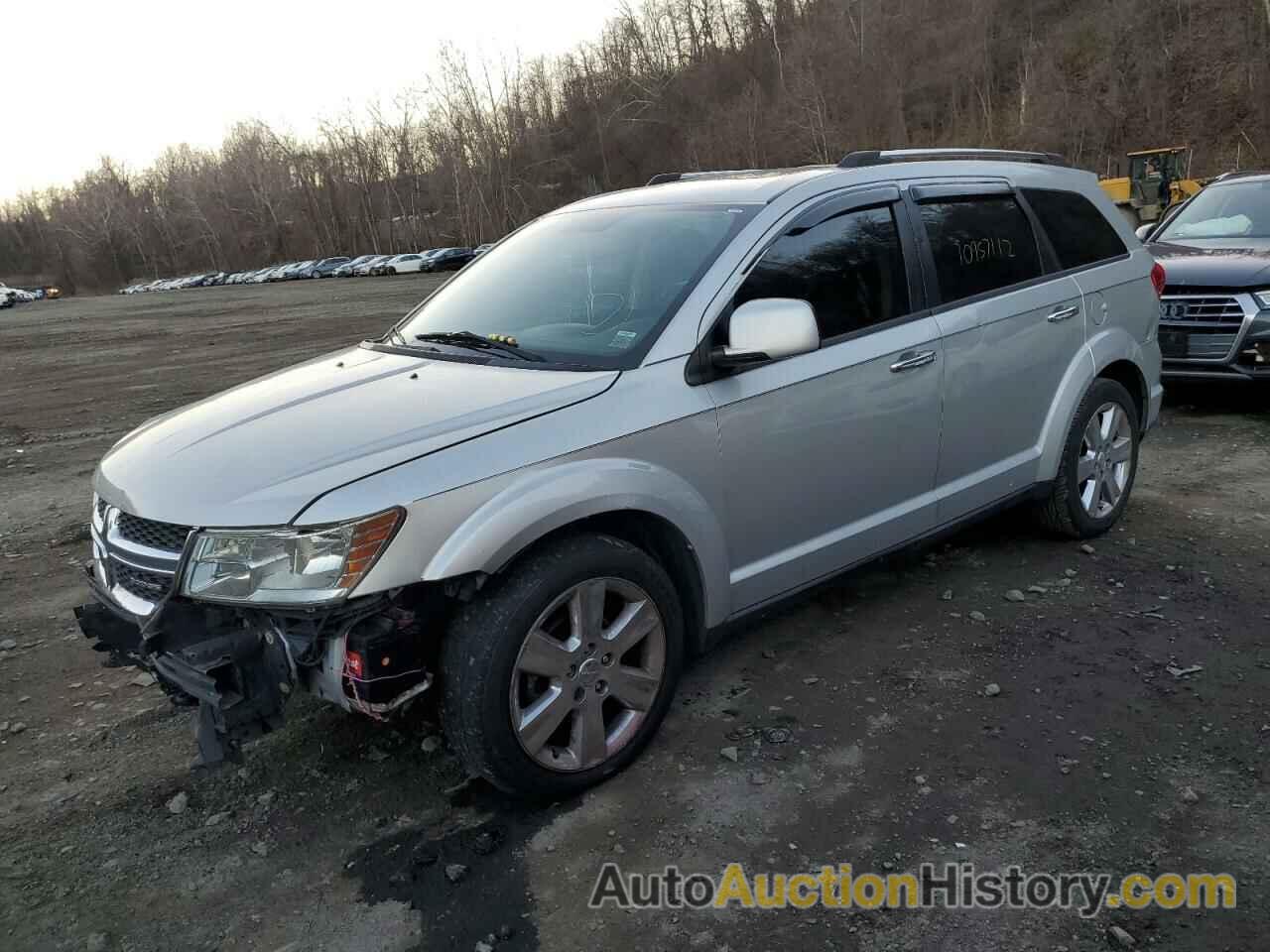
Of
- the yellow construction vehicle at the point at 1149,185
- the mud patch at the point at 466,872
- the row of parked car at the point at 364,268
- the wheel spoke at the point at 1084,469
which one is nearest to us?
the mud patch at the point at 466,872

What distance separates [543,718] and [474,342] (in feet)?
4.76

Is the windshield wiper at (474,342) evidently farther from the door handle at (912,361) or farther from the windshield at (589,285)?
the door handle at (912,361)

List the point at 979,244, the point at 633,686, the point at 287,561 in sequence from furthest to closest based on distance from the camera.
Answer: the point at 979,244 → the point at 633,686 → the point at 287,561

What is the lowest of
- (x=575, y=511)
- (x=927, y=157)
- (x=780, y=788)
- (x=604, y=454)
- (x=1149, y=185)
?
(x=780, y=788)

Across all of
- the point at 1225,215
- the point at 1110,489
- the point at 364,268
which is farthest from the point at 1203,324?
the point at 364,268

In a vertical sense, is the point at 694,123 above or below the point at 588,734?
above

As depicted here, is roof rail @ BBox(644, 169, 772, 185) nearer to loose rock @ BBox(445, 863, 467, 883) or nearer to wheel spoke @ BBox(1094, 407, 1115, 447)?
wheel spoke @ BBox(1094, 407, 1115, 447)

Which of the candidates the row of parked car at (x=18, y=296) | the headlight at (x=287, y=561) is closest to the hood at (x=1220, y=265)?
the headlight at (x=287, y=561)

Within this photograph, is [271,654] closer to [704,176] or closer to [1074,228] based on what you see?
[704,176]

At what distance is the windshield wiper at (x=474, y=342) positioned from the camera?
3.42 meters

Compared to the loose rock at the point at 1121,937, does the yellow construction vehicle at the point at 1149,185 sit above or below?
above

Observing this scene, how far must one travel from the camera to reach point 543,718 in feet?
9.50

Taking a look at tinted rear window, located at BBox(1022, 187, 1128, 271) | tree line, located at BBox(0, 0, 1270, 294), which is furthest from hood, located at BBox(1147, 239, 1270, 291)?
tree line, located at BBox(0, 0, 1270, 294)

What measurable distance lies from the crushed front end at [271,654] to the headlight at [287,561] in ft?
0.12
